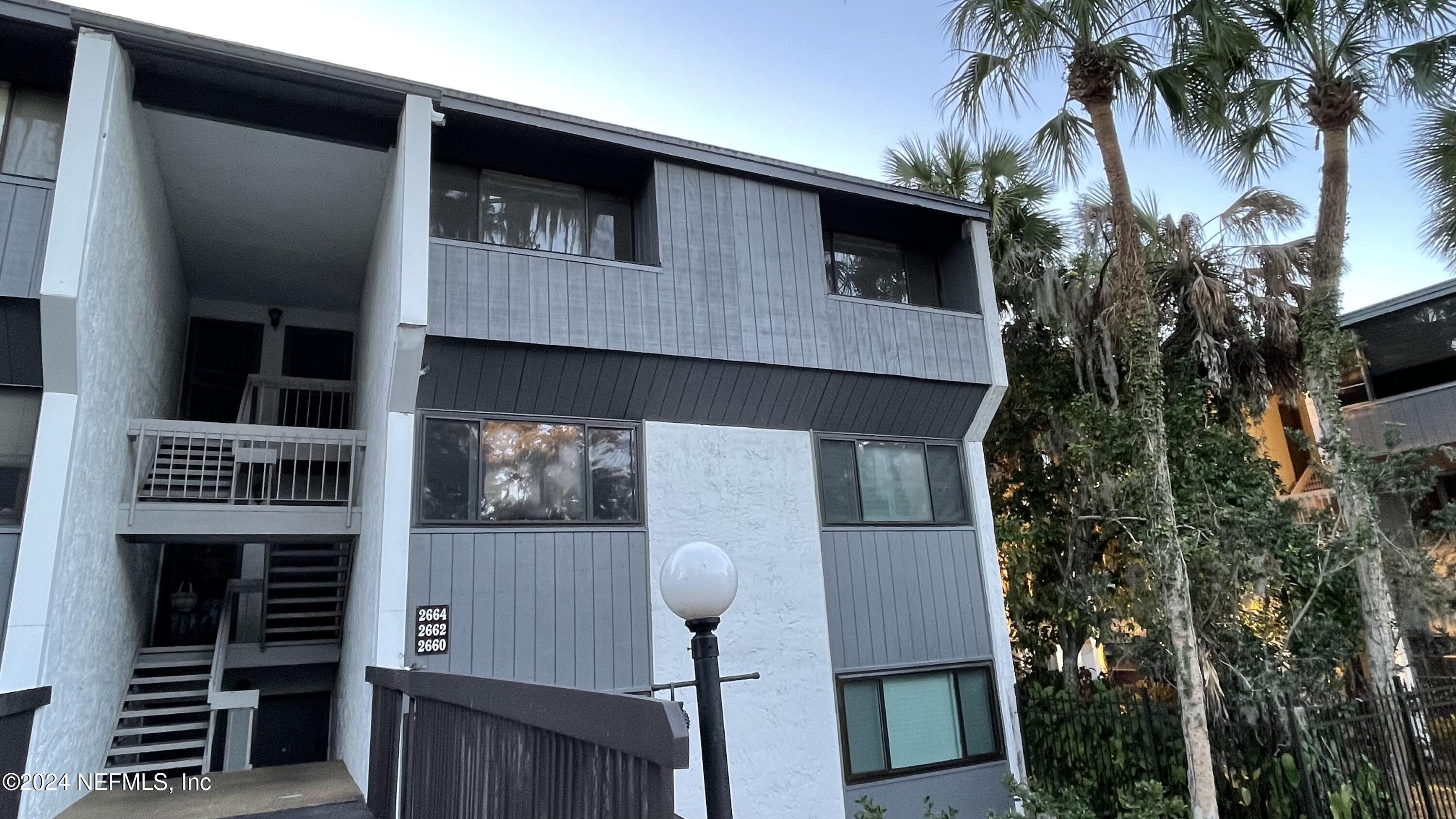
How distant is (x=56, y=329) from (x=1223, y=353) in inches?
482

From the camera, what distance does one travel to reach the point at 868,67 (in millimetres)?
11359

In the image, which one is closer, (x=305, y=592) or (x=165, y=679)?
(x=165, y=679)

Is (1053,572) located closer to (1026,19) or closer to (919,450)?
(919,450)

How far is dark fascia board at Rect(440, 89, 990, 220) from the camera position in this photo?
7.87 m

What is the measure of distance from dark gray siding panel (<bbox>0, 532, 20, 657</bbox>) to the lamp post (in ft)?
19.4

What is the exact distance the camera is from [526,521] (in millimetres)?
7570

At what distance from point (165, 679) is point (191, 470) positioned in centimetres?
223

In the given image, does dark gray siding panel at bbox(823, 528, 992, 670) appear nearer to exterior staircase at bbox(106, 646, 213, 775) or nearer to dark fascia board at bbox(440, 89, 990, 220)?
dark fascia board at bbox(440, 89, 990, 220)

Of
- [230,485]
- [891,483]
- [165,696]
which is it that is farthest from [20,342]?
[891,483]

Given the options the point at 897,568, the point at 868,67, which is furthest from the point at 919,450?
the point at 868,67

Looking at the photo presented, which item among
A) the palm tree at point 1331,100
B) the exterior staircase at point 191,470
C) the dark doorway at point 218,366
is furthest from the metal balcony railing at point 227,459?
the palm tree at point 1331,100

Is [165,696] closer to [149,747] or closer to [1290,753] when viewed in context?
[149,747]

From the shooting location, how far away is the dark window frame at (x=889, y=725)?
823cm

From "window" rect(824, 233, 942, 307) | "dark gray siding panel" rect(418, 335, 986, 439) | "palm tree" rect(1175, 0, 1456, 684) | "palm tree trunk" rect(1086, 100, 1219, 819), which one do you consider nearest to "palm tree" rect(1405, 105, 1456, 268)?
"palm tree" rect(1175, 0, 1456, 684)
